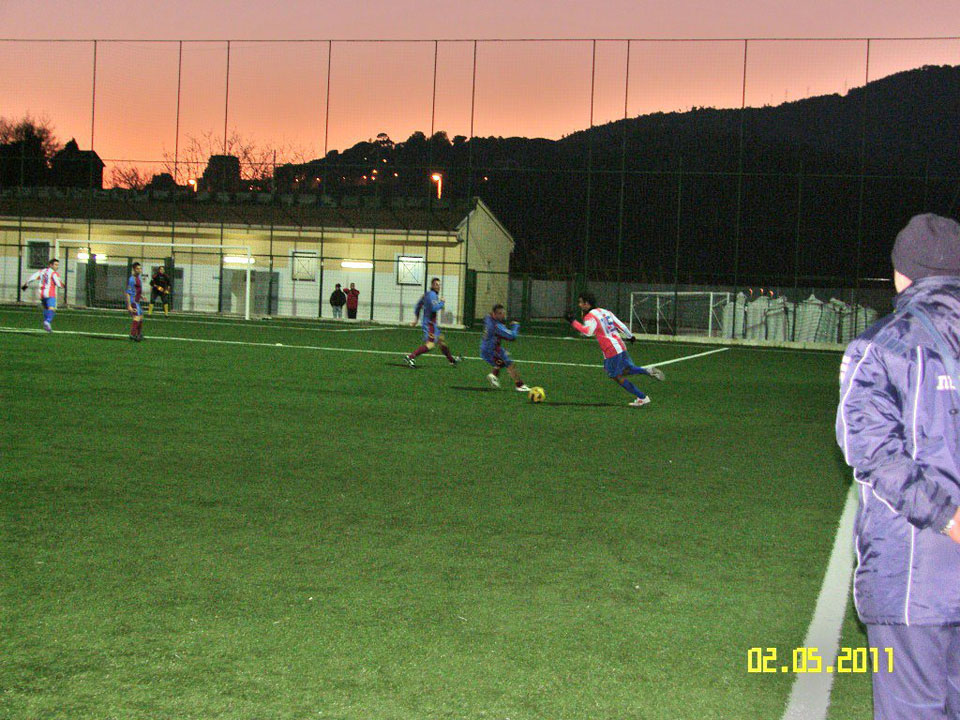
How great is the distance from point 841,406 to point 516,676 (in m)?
1.97

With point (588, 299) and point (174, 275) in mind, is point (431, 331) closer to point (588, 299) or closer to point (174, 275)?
point (588, 299)

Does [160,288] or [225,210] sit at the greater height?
[225,210]

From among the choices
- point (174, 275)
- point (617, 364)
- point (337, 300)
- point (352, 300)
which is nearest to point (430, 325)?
point (617, 364)

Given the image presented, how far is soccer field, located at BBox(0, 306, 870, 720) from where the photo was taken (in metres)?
4.05

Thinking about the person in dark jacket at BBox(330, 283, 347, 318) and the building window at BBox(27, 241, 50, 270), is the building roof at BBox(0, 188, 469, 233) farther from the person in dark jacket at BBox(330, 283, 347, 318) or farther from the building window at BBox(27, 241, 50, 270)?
the person in dark jacket at BBox(330, 283, 347, 318)

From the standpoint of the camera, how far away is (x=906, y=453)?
2.72m

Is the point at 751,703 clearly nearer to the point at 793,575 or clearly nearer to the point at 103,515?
the point at 793,575

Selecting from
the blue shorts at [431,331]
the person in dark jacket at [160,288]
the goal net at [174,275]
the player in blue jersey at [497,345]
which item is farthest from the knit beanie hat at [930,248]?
the goal net at [174,275]

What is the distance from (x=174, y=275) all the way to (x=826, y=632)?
4352cm

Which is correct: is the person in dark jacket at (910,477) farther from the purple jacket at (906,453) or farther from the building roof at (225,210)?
the building roof at (225,210)

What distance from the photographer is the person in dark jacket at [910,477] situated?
270 cm

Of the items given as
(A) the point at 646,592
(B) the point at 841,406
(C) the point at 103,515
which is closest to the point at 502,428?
(C) the point at 103,515

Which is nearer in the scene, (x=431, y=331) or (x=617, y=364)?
(x=617, y=364)
